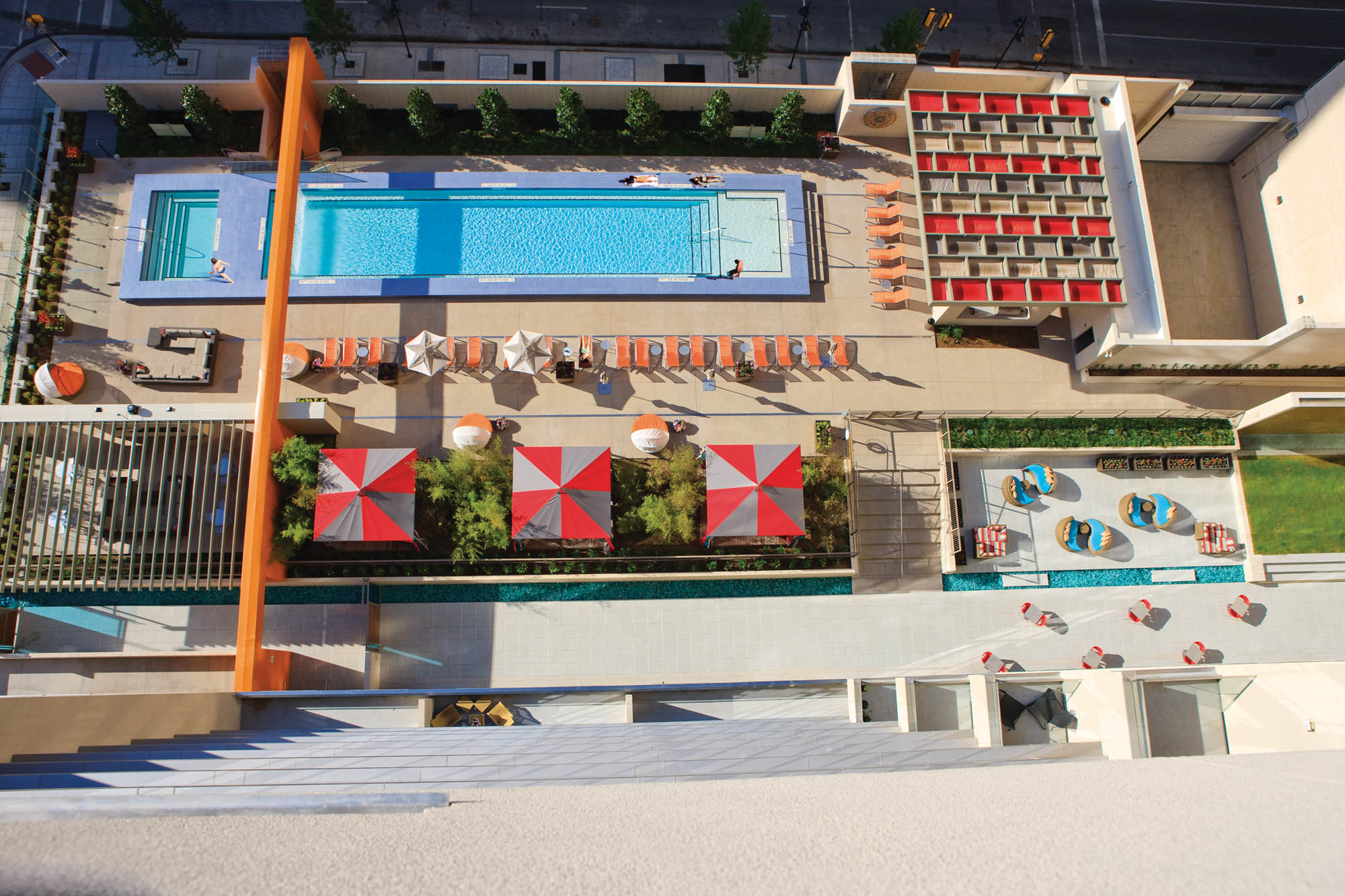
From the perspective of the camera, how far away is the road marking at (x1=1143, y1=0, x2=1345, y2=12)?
27953mm

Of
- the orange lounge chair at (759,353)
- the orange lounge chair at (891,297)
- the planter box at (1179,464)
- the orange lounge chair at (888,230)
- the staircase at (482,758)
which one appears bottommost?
the staircase at (482,758)

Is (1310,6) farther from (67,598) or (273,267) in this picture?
(67,598)

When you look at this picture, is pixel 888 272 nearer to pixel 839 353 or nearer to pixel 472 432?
pixel 839 353

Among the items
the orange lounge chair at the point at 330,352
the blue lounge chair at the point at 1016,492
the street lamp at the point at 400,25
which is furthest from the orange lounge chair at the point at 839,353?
the street lamp at the point at 400,25

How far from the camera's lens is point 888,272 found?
2373 centimetres

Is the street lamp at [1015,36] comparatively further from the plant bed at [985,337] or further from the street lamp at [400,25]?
the street lamp at [400,25]

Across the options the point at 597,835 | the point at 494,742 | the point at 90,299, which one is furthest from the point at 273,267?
the point at 597,835

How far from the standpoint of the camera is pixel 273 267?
69.5 ft

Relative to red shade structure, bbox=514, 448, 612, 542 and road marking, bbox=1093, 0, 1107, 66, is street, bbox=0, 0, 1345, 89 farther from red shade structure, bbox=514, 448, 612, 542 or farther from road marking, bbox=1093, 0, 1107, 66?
red shade structure, bbox=514, 448, 612, 542

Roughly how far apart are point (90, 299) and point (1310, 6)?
145 feet

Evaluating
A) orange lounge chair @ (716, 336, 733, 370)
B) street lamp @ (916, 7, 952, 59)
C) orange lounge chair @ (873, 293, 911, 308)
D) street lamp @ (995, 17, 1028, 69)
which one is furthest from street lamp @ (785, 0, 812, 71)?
orange lounge chair @ (716, 336, 733, 370)

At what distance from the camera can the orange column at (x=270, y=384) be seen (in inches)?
758

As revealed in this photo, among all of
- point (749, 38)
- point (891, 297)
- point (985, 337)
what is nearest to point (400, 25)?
point (749, 38)

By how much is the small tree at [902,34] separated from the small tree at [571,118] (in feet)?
33.6
